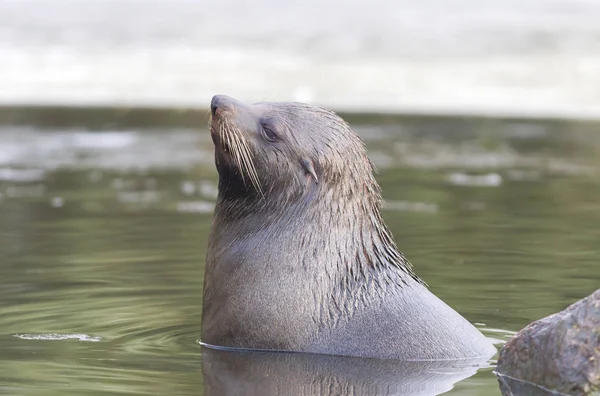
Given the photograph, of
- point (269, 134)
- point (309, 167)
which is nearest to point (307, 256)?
point (309, 167)

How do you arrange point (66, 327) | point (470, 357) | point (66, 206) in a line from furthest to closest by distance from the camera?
point (66, 206), point (66, 327), point (470, 357)

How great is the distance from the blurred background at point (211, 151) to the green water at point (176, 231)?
1.1 inches

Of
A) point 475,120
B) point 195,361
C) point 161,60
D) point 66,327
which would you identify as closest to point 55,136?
point 161,60

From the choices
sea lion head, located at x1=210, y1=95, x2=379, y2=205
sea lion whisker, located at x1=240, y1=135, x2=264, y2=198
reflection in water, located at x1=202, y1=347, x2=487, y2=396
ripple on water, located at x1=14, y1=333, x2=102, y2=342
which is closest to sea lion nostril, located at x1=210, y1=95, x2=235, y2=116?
sea lion head, located at x1=210, y1=95, x2=379, y2=205

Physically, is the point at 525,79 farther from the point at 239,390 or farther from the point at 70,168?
the point at 239,390

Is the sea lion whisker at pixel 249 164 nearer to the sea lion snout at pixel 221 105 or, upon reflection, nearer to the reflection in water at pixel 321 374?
the sea lion snout at pixel 221 105

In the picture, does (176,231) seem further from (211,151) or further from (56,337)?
(211,151)

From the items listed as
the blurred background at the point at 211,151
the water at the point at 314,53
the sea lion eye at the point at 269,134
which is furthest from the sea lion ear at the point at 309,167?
the water at the point at 314,53

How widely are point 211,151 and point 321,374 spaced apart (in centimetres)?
1008

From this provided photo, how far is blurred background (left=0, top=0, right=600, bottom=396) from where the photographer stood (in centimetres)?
744

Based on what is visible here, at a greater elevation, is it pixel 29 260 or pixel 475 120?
pixel 475 120

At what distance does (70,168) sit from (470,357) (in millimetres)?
8868

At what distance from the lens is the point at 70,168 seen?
14.5m

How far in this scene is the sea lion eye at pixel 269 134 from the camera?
21.6 feet
